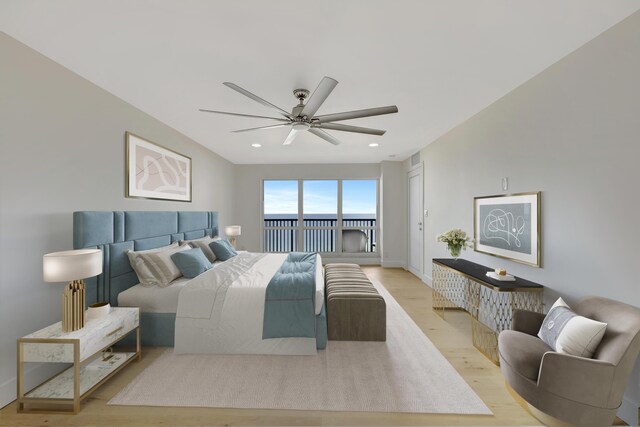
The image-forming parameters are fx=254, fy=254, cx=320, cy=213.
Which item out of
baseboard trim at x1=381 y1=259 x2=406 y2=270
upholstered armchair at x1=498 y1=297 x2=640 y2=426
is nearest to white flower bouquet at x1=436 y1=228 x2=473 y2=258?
upholstered armchair at x1=498 y1=297 x2=640 y2=426

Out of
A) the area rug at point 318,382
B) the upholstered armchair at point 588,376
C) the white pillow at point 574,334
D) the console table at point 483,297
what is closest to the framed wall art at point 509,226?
the console table at point 483,297

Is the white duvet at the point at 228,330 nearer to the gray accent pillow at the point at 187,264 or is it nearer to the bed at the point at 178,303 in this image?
the bed at the point at 178,303

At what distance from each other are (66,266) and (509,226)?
3826mm

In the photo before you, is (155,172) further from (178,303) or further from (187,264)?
(178,303)

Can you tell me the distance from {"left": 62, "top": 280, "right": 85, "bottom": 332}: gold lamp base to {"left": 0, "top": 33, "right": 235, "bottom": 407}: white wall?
1.27 feet

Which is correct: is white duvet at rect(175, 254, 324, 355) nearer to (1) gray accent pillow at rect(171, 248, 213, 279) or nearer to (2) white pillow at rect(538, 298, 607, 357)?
(1) gray accent pillow at rect(171, 248, 213, 279)

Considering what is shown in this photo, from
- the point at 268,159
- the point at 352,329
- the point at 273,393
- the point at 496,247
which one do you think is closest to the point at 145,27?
the point at 273,393

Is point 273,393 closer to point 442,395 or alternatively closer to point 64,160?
point 442,395

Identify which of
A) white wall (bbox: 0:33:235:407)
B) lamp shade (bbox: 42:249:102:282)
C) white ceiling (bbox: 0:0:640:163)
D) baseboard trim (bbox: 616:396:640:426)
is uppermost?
white ceiling (bbox: 0:0:640:163)

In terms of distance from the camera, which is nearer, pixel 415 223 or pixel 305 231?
pixel 415 223

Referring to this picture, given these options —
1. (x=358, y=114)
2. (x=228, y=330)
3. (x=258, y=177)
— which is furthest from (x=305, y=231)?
(x=358, y=114)

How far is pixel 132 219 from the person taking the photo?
2.77 metres

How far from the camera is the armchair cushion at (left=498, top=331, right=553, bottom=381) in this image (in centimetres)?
164

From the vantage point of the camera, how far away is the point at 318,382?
200cm
